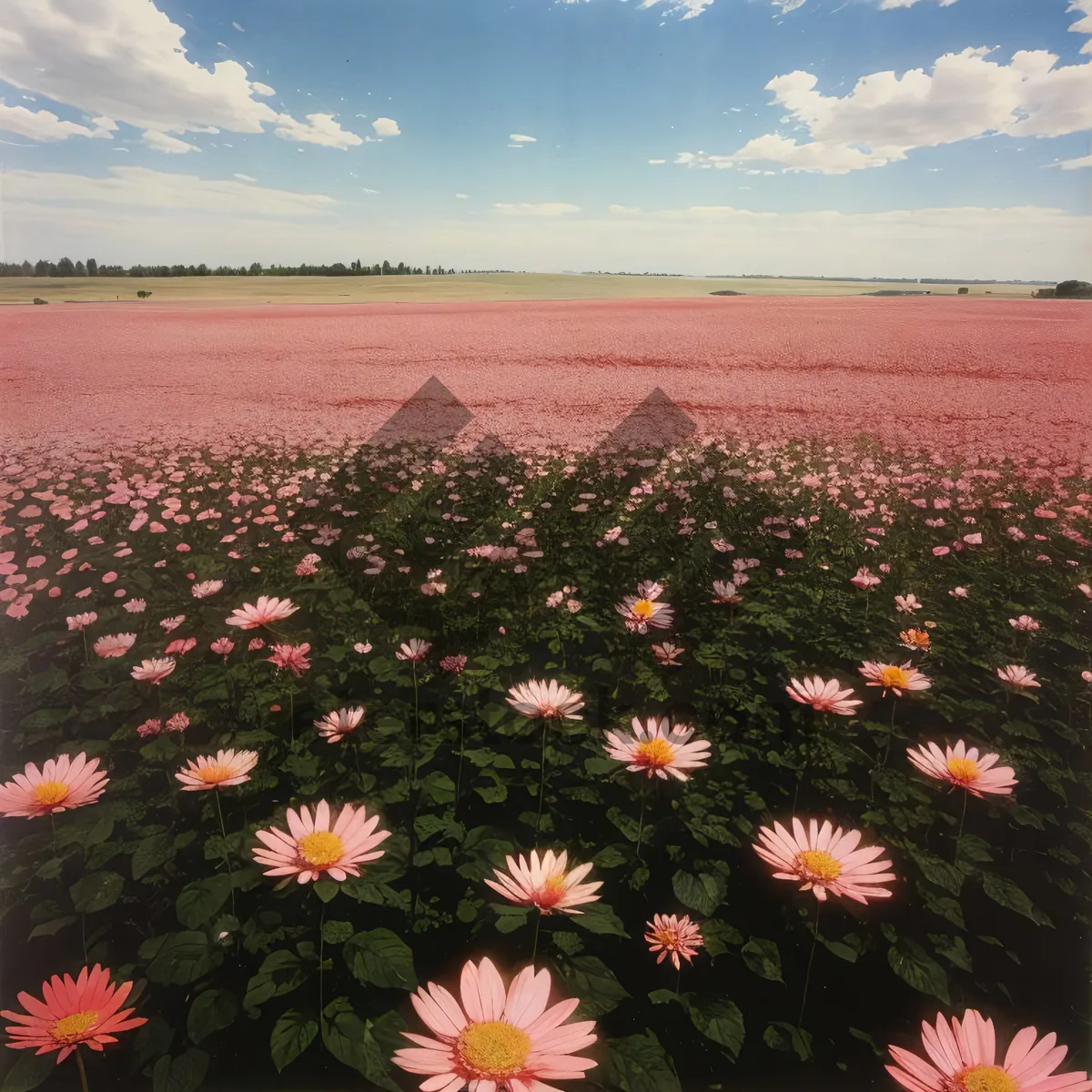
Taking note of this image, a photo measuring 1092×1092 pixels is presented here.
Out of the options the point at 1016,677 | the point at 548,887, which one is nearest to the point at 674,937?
the point at 548,887

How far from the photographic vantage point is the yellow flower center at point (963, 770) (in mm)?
1010

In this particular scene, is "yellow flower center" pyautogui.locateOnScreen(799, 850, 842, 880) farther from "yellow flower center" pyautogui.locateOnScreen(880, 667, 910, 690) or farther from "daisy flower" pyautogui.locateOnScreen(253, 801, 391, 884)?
"daisy flower" pyautogui.locateOnScreen(253, 801, 391, 884)

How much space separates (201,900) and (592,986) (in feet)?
2.42

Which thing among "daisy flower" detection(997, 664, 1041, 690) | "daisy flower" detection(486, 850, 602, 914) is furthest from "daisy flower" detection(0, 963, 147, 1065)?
"daisy flower" detection(997, 664, 1041, 690)

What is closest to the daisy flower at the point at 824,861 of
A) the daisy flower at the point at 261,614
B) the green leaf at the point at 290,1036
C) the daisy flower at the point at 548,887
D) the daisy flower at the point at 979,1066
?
the daisy flower at the point at 979,1066

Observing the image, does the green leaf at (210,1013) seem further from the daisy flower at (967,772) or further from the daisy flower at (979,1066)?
the daisy flower at (967,772)

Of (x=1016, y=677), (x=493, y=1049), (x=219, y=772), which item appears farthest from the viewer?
(x=1016, y=677)

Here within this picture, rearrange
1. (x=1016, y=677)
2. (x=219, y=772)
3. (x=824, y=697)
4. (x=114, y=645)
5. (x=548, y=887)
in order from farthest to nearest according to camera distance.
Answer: (x=114, y=645)
(x=1016, y=677)
(x=824, y=697)
(x=219, y=772)
(x=548, y=887)

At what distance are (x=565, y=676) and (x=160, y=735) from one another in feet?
3.77

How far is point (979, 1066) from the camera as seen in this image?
0.70 metres

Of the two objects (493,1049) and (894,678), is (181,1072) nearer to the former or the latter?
(493,1049)

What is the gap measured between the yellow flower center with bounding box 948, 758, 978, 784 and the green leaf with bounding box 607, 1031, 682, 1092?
68 centimetres

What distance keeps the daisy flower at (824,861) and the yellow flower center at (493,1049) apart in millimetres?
403

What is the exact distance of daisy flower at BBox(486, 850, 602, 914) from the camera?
0.79 m
